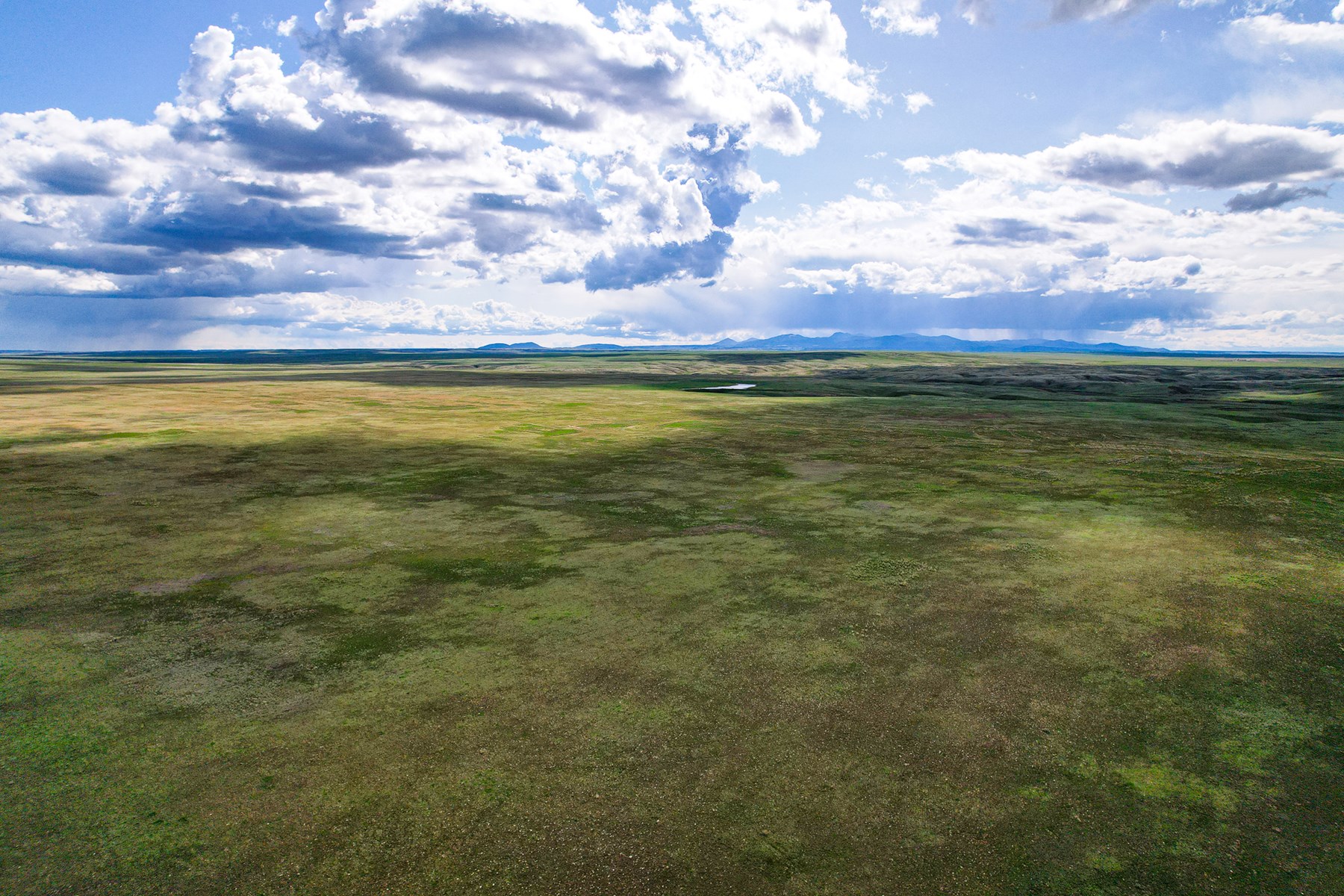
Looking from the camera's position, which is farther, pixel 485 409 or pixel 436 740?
pixel 485 409

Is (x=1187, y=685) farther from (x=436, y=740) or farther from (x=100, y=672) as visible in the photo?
(x=100, y=672)

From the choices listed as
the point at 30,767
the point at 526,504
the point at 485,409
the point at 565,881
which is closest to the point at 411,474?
the point at 526,504

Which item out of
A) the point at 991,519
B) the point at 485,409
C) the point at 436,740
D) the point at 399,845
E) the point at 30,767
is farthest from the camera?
the point at 485,409

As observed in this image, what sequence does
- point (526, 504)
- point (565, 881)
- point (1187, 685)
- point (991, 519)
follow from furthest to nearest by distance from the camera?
point (526, 504), point (991, 519), point (1187, 685), point (565, 881)

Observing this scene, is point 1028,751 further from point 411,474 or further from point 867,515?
point 411,474

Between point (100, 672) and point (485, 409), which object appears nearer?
point (100, 672)

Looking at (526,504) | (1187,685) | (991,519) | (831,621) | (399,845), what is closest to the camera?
(399,845)

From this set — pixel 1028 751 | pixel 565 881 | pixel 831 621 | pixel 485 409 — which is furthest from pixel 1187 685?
pixel 485 409
